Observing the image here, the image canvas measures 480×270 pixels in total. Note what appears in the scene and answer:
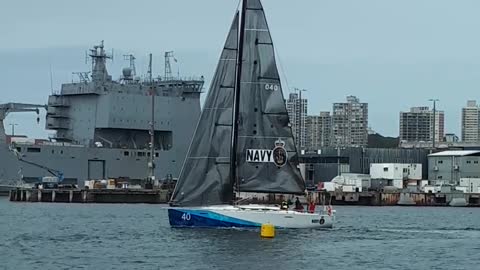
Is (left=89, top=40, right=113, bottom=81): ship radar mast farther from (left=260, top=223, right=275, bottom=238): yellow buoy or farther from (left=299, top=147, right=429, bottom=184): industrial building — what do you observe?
(left=260, top=223, right=275, bottom=238): yellow buoy

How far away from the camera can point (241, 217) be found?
40.7 metres

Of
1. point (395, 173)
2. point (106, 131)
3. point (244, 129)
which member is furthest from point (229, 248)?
point (395, 173)

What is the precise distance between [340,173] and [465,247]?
72.0 metres

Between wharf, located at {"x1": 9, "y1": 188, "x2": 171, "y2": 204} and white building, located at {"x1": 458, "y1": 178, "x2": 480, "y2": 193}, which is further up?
white building, located at {"x1": 458, "y1": 178, "x2": 480, "y2": 193}

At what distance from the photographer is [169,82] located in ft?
370

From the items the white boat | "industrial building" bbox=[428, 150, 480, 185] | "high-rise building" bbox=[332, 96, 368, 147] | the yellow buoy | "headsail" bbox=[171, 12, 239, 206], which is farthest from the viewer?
"high-rise building" bbox=[332, 96, 368, 147]

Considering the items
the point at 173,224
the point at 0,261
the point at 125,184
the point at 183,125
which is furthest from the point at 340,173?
the point at 0,261

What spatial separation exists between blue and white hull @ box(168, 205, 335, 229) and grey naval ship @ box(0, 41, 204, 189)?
2395 inches

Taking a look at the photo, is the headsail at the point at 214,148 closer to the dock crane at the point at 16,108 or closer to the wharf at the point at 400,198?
the wharf at the point at 400,198

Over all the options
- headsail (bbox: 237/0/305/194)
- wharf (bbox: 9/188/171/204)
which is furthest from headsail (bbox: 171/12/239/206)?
wharf (bbox: 9/188/171/204)

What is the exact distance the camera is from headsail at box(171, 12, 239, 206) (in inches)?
1638

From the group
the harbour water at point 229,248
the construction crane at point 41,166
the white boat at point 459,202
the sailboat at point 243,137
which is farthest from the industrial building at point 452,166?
the sailboat at point 243,137

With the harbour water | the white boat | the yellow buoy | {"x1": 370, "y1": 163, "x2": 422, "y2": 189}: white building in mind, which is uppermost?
{"x1": 370, "y1": 163, "x2": 422, "y2": 189}: white building

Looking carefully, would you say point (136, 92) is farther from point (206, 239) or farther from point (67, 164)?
point (206, 239)
